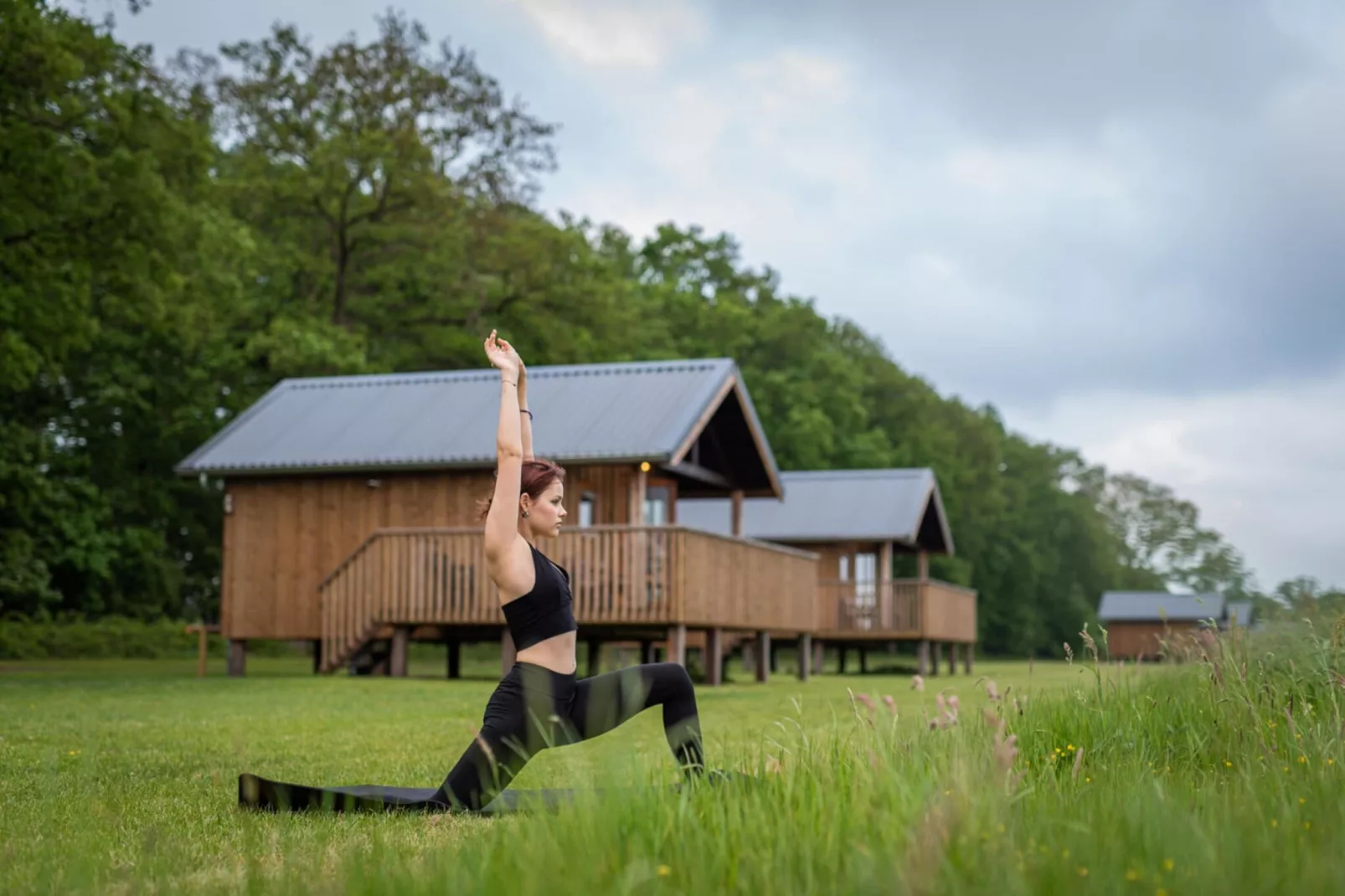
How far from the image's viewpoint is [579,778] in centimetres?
490

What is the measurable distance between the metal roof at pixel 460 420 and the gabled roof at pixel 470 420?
2cm

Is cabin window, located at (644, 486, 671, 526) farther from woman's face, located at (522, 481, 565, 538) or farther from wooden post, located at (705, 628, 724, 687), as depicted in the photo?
woman's face, located at (522, 481, 565, 538)

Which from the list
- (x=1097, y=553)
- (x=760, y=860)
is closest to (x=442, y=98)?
(x=760, y=860)

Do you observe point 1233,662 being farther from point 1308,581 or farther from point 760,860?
point 1308,581

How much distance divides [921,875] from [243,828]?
3.40m

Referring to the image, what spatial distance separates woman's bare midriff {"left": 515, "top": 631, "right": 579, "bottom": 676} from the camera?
6.58 metres

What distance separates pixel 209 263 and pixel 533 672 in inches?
992

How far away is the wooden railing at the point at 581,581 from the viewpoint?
22.6 m

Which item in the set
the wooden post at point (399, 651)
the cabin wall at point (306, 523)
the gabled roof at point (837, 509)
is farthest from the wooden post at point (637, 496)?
the gabled roof at point (837, 509)

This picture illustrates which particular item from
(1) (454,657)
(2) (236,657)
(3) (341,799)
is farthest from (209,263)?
(3) (341,799)

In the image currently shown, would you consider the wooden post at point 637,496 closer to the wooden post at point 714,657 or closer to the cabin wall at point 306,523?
the cabin wall at point 306,523

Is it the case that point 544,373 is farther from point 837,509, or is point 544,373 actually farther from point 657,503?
point 837,509

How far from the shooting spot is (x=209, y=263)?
30.1 meters

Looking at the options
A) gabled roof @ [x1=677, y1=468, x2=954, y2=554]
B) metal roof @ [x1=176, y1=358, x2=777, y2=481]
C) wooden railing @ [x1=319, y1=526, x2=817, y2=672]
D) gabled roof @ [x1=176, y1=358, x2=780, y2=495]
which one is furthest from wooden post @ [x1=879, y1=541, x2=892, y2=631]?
wooden railing @ [x1=319, y1=526, x2=817, y2=672]
